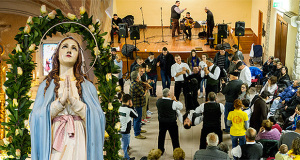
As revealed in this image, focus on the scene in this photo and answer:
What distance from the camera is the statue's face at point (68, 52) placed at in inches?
217

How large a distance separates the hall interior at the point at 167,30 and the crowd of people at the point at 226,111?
2.31ft

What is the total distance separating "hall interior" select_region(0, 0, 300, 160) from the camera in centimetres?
780

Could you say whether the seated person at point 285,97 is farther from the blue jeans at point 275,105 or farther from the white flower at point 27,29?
the white flower at point 27,29

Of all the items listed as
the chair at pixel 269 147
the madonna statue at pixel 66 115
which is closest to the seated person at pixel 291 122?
the chair at pixel 269 147

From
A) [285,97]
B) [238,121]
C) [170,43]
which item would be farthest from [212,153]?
[170,43]

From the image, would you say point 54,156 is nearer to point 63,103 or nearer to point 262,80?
point 63,103

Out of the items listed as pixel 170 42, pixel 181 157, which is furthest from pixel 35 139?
pixel 170 42

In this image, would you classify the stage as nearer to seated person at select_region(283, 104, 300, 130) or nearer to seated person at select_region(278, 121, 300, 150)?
seated person at select_region(283, 104, 300, 130)

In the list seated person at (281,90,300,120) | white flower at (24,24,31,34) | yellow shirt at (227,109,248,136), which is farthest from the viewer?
seated person at (281,90,300,120)

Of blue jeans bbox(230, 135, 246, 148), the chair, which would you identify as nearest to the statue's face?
the chair

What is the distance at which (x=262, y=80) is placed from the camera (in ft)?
44.5

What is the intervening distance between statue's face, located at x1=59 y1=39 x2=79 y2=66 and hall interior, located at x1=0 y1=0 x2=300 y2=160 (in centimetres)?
57

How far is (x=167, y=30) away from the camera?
24.1 metres

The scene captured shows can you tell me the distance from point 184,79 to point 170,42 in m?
8.29
